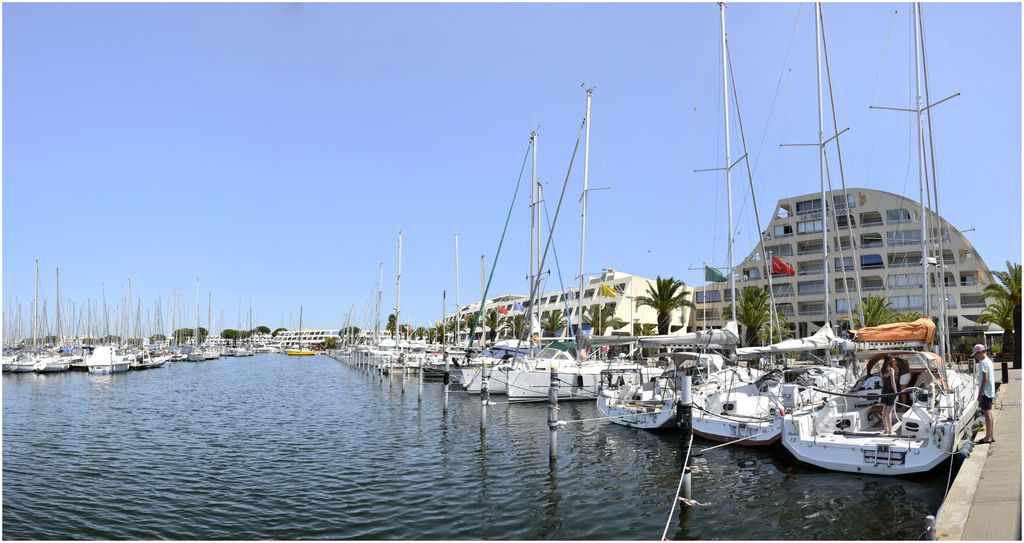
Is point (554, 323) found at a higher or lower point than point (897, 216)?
lower

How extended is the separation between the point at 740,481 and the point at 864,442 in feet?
10.1

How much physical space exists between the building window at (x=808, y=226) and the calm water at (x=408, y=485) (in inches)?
2307

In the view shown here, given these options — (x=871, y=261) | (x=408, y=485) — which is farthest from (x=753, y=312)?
(x=408, y=485)

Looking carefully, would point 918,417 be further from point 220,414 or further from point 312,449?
point 220,414

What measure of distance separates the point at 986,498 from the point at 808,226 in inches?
2834

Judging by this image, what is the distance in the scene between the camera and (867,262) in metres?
73.7

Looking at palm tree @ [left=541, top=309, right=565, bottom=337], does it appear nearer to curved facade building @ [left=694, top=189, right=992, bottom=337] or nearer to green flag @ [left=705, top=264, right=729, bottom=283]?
curved facade building @ [left=694, top=189, right=992, bottom=337]

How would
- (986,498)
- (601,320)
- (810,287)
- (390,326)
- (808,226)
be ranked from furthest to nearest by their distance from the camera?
1. (390,326)
2. (808,226)
3. (810,287)
4. (601,320)
5. (986,498)

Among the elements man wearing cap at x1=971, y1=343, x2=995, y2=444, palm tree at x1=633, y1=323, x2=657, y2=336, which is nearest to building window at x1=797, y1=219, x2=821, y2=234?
palm tree at x1=633, y1=323, x2=657, y2=336

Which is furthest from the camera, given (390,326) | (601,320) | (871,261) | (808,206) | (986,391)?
(390,326)

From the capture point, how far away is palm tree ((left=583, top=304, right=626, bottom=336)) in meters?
77.4

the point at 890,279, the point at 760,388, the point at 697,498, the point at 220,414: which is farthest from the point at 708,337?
the point at 890,279

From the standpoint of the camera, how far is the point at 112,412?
33.6m

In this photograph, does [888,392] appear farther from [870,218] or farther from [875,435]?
[870,218]
